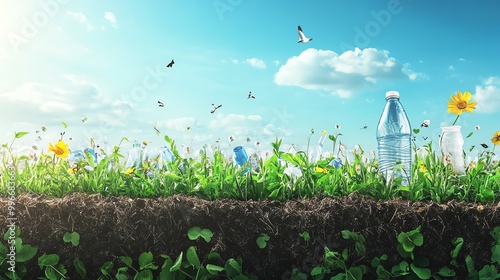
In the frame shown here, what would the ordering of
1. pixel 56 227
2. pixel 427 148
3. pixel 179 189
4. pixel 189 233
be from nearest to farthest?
pixel 189 233, pixel 56 227, pixel 179 189, pixel 427 148

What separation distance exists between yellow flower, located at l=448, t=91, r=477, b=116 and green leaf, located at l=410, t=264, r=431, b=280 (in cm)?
173

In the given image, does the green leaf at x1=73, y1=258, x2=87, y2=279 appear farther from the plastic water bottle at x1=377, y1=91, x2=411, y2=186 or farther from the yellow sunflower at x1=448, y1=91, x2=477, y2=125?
the yellow sunflower at x1=448, y1=91, x2=477, y2=125

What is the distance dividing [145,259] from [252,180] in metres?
0.93

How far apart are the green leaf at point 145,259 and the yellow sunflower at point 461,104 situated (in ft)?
9.38

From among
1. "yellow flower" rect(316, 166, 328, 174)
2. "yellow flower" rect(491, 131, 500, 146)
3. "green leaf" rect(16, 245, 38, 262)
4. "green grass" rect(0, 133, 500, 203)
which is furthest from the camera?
"yellow flower" rect(491, 131, 500, 146)

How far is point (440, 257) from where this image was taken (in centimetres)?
349

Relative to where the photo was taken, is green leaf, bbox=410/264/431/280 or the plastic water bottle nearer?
green leaf, bbox=410/264/431/280

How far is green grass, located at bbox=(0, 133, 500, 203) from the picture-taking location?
382cm

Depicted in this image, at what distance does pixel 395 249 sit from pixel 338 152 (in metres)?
1.70

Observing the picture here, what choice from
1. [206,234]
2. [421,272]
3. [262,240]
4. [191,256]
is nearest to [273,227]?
[262,240]

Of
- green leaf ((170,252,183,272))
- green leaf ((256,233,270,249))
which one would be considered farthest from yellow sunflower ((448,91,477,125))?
green leaf ((170,252,183,272))

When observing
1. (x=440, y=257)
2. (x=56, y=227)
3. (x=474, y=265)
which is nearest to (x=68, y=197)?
(x=56, y=227)

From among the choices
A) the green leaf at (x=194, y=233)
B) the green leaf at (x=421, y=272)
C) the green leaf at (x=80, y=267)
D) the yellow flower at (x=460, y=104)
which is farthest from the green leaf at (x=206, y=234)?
the yellow flower at (x=460, y=104)

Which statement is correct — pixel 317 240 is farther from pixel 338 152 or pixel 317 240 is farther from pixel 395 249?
pixel 338 152
